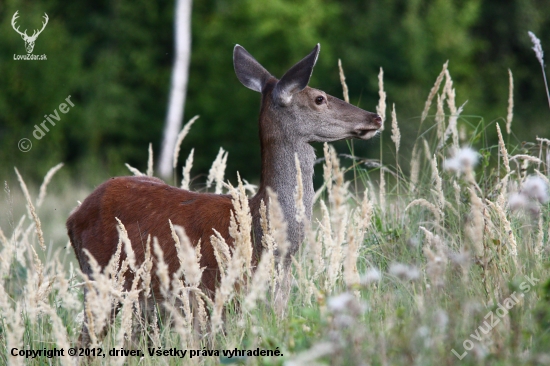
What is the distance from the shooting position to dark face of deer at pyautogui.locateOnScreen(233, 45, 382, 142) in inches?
206

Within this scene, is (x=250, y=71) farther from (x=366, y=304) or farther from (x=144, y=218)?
(x=366, y=304)

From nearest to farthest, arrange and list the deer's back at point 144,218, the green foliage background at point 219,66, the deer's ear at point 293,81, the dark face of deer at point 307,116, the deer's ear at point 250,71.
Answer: the deer's back at point 144,218 < the deer's ear at point 293,81 < the dark face of deer at point 307,116 < the deer's ear at point 250,71 < the green foliage background at point 219,66

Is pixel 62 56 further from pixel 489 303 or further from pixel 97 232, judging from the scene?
pixel 489 303

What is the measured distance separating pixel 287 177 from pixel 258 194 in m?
0.21

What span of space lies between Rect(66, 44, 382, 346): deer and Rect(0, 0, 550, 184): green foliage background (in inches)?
656

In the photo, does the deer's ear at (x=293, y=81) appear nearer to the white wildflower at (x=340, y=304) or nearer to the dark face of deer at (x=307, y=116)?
the dark face of deer at (x=307, y=116)

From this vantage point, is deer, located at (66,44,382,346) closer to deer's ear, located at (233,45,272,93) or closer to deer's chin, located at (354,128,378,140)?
deer's chin, located at (354,128,378,140)

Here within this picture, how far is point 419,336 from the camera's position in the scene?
9.71 ft

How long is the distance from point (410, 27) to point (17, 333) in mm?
21366

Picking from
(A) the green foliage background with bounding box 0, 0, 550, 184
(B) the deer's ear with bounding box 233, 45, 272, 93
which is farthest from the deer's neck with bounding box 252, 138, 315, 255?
(A) the green foliage background with bounding box 0, 0, 550, 184

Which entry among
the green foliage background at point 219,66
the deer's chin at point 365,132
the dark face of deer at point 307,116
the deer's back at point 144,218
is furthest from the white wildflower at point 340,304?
the green foliage background at point 219,66

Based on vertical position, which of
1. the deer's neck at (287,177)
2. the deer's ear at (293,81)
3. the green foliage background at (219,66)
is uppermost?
the green foliage background at (219,66)

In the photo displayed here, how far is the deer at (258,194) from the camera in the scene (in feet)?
16.3

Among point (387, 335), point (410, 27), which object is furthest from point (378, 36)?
point (387, 335)
